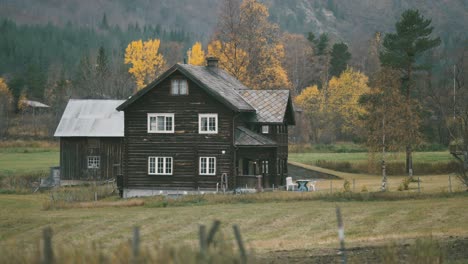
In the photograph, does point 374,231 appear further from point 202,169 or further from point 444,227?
point 202,169

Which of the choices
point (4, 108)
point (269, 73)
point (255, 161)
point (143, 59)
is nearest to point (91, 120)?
point (255, 161)

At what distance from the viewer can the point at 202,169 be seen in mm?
52031

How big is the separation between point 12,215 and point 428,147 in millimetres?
66488

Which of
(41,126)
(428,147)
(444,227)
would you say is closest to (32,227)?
(444,227)

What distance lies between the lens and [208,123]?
52.1 metres

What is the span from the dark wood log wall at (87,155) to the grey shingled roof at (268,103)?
1282cm

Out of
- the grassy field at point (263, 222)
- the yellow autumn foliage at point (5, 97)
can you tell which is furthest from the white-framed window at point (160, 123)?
the yellow autumn foliage at point (5, 97)

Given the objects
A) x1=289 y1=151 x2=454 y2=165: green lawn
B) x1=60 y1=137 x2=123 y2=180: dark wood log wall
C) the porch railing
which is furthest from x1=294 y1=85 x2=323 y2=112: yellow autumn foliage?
the porch railing

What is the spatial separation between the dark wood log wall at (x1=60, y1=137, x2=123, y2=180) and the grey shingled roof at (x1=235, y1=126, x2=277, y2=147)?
1412 cm

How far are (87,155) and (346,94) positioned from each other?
54963 mm

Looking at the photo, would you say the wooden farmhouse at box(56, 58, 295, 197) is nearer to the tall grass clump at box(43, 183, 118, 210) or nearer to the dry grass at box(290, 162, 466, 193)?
the tall grass clump at box(43, 183, 118, 210)

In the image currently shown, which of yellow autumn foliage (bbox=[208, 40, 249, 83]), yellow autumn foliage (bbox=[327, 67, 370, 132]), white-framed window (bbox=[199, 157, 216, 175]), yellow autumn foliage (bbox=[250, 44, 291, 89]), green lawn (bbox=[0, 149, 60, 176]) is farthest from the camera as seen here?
yellow autumn foliage (bbox=[327, 67, 370, 132])

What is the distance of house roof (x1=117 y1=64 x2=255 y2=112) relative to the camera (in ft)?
168

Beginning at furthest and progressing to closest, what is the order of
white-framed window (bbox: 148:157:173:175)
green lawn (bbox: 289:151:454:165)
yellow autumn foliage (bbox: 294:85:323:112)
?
1. yellow autumn foliage (bbox: 294:85:323:112)
2. green lawn (bbox: 289:151:454:165)
3. white-framed window (bbox: 148:157:173:175)
